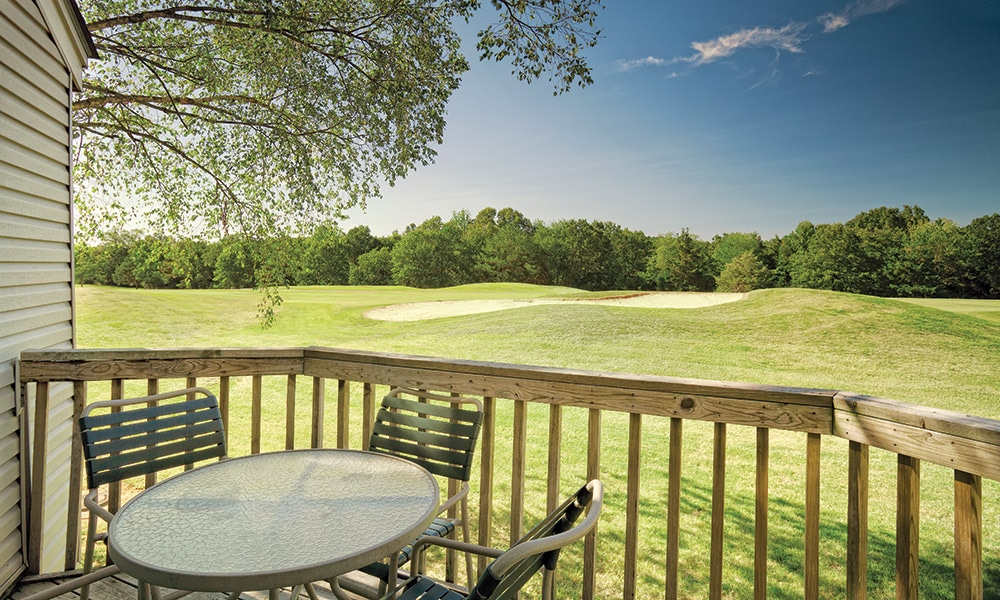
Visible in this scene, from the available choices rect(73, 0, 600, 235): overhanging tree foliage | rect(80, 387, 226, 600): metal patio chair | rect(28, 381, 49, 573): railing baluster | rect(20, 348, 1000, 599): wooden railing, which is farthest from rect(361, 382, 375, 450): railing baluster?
rect(73, 0, 600, 235): overhanging tree foliage

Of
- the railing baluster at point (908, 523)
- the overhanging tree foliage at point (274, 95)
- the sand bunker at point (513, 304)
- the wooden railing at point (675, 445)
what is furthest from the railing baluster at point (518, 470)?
the sand bunker at point (513, 304)

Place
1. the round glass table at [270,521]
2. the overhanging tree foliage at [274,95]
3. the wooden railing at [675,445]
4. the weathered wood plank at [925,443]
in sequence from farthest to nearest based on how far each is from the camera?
the overhanging tree foliage at [274,95], the wooden railing at [675,445], the weathered wood plank at [925,443], the round glass table at [270,521]

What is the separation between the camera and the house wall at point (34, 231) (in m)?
2.42

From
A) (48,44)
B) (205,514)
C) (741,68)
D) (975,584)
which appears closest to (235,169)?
(48,44)

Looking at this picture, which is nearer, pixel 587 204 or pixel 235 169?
pixel 235 169

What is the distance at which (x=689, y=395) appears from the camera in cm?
188

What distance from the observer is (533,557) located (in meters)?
0.98

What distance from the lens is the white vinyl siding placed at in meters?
2.42

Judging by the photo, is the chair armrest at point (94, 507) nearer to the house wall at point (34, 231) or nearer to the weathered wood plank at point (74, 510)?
the weathered wood plank at point (74, 510)

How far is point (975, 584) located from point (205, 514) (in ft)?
6.83

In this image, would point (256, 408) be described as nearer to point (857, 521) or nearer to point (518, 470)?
point (518, 470)

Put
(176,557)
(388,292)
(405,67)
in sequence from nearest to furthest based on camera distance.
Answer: (176,557)
(405,67)
(388,292)

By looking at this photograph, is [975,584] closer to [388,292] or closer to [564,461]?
[564,461]

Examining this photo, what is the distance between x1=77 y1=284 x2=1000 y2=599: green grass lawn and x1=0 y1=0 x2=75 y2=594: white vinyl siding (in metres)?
3.51
